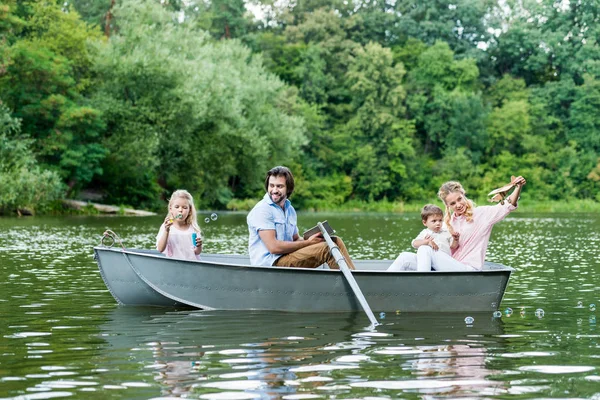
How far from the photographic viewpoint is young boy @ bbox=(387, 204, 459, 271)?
973 centimetres

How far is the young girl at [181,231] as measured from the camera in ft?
33.1

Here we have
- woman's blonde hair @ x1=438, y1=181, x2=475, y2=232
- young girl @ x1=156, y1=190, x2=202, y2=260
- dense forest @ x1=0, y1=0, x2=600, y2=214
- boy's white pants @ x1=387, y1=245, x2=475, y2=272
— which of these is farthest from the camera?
dense forest @ x1=0, y1=0, x2=600, y2=214

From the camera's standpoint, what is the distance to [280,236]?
9.70m

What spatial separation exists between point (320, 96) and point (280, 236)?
188ft

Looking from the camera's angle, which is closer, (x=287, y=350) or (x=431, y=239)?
(x=287, y=350)

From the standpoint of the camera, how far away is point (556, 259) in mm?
17391

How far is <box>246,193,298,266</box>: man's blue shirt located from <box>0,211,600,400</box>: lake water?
57 centimetres

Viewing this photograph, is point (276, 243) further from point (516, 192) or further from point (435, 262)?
point (516, 192)

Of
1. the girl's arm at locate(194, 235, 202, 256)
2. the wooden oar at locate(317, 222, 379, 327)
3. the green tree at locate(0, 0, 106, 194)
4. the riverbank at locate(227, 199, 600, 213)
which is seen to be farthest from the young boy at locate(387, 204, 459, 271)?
the riverbank at locate(227, 199, 600, 213)

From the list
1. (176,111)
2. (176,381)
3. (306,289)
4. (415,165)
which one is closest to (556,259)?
(306,289)

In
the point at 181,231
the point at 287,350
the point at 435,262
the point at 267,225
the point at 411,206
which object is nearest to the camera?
the point at 287,350

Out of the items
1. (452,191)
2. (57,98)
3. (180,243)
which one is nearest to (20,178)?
(57,98)

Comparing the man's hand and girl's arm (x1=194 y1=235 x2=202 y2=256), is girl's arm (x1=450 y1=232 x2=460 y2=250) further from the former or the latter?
girl's arm (x1=194 y1=235 x2=202 y2=256)

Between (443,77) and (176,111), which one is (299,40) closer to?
(443,77)
